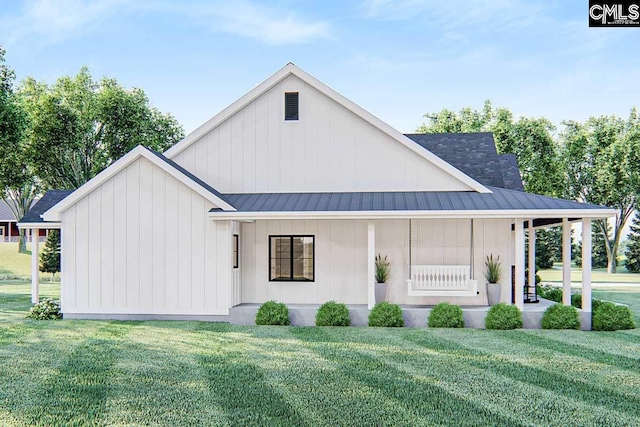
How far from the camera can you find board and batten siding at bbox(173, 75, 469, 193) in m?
14.4

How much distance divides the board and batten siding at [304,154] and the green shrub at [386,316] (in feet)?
11.4

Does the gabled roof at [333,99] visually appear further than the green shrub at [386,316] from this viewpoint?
Yes

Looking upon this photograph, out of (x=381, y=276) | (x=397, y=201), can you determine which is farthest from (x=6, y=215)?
(x=397, y=201)

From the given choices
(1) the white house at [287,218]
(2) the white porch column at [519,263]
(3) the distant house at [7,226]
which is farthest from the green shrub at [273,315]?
→ (3) the distant house at [7,226]

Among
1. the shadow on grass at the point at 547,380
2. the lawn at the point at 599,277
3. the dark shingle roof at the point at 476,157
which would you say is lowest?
the lawn at the point at 599,277

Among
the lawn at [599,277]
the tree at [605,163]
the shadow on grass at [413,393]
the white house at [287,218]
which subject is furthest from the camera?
the tree at [605,163]

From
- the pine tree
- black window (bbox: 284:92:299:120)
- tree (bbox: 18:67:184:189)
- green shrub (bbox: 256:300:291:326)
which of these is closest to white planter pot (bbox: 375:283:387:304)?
green shrub (bbox: 256:300:291:326)

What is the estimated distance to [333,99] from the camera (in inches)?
568

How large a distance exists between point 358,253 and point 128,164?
642 centimetres

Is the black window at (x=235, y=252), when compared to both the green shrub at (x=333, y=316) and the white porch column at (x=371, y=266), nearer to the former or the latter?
the green shrub at (x=333, y=316)

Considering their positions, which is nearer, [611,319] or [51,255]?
[611,319]

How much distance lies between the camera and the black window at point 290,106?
14766 mm

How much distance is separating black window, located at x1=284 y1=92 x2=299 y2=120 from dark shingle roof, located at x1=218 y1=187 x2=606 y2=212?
220cm

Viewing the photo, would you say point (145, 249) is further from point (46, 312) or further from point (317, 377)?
point (317, 377)
